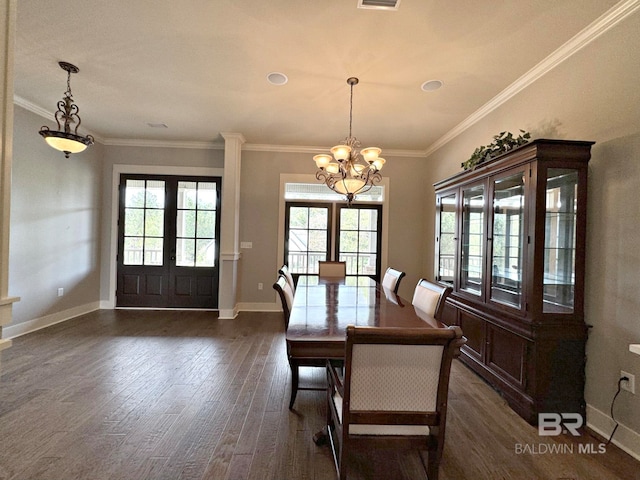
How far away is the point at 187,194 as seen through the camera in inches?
206

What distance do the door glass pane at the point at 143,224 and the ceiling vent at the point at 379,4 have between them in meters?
4.44

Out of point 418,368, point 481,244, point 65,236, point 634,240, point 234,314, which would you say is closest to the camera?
point 418,368

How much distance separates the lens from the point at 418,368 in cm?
125

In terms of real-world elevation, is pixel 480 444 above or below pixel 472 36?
below

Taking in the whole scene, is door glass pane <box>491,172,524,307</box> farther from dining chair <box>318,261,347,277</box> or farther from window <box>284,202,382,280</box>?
window <box>284,202,382,280</box>

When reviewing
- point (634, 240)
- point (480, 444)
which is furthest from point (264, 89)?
point (480, 444)

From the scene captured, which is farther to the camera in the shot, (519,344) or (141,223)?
(141,223)

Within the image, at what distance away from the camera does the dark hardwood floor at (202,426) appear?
1682mm

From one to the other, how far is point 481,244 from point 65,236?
5.56 meters

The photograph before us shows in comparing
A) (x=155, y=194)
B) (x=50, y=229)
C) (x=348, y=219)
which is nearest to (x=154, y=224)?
(x=155, y=194)

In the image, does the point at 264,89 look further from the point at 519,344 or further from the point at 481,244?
the point at 519,344

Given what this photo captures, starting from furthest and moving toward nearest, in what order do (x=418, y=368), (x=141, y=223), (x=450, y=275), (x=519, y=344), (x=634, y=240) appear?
(x=141, y=223) < (x=450, y=275) < (x=519, y=344) < (x=634, y=240) < (x=418, y=368)

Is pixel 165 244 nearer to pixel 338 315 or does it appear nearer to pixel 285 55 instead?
pixel 285 55

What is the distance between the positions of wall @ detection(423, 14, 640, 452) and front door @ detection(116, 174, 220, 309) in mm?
4862
